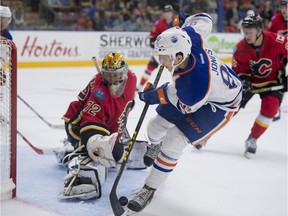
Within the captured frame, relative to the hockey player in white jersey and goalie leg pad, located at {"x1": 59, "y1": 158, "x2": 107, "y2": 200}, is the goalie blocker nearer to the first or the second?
goalie leg pad, located at {"x1": 59, "y1": 158, "x2": 107, "y2": 200}

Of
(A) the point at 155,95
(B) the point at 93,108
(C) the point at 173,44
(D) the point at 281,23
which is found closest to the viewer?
Answer: (C) the point at 173,44

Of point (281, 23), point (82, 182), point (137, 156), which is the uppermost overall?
point (281, 23)

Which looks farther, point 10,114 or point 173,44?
point 10,114

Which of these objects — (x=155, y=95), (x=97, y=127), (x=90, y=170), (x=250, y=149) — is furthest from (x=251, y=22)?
(x=90, y=170)

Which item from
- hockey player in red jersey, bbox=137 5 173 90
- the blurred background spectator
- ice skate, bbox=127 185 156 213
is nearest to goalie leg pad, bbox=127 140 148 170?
ice skate, bbox=127 185 156 213

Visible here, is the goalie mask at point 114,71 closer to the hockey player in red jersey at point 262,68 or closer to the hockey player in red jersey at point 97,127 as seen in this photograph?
the hockey player in red jersey at point 97,127

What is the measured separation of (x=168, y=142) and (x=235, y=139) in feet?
5.93

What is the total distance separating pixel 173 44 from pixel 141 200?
2.31 ft

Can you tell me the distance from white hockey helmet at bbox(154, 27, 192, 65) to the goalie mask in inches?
15.2

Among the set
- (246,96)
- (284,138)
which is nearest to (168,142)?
(246,96)

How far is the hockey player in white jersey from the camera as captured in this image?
2.12m

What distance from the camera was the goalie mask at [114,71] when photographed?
2.47 m

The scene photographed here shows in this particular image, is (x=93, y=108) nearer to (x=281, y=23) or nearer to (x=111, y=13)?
(x=281, y=23)

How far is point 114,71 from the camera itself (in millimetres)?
2463
